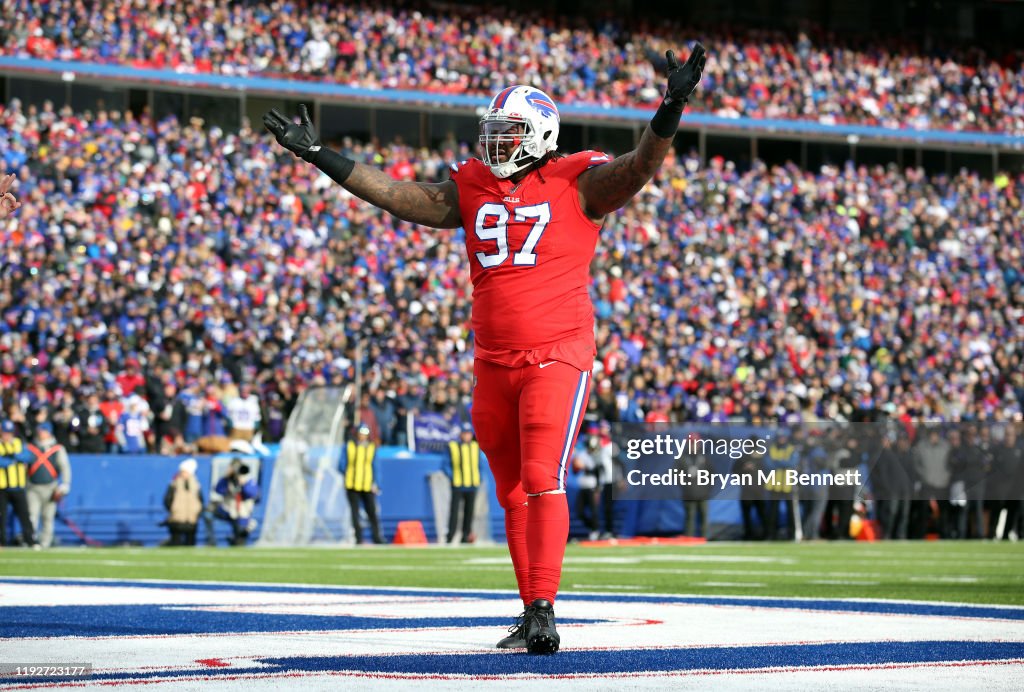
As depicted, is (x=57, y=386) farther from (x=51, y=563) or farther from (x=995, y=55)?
(x=995, y=55)

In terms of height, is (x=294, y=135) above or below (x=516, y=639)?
above

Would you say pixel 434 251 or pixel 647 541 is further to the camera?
pixel 434 251

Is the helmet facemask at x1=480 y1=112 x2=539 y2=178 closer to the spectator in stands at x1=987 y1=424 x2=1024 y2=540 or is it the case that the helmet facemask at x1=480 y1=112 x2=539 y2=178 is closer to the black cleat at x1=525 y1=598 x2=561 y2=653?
the black cleat at x1=525 y1=598 x2=561 y2=653

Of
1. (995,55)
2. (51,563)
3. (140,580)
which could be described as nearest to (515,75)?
(995,55)

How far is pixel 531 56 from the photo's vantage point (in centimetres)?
3272

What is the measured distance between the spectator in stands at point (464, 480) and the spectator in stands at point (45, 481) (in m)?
4.67

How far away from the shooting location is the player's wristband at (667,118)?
5129 mm

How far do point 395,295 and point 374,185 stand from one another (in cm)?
1827

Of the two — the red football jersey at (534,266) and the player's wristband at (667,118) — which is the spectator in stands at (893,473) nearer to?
the red football jersey at (534,266)

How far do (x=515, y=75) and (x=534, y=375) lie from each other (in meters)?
27.2

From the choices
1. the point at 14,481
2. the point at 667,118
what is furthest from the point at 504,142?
the point at 14,481

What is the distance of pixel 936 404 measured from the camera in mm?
24250

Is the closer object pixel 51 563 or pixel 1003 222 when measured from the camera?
pixel 51 563

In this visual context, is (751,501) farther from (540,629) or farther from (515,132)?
(540,629)
